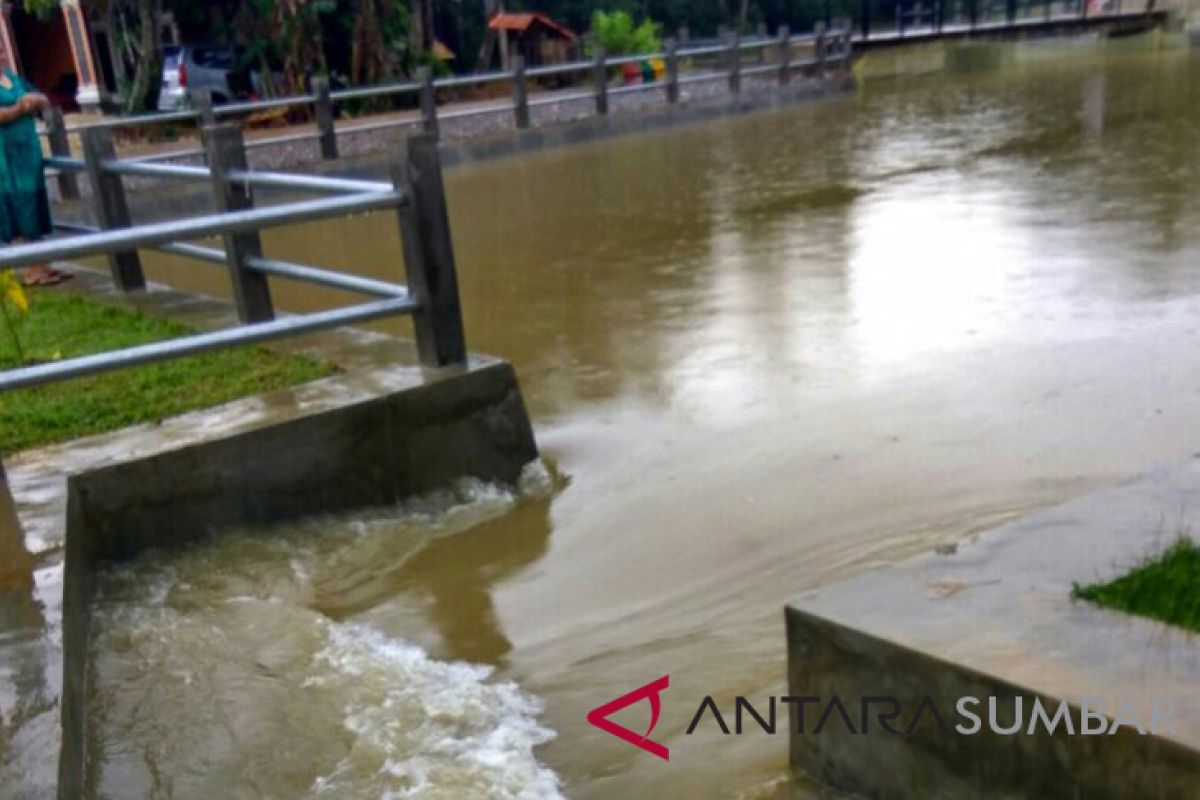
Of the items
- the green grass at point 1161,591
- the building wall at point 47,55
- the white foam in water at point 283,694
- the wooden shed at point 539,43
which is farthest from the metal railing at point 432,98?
the building wall at point 47,55

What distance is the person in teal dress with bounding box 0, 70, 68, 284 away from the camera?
6.66 meters

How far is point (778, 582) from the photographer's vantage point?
144 inches

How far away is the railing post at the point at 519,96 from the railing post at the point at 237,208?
442 inches

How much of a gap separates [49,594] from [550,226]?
24.2 ft

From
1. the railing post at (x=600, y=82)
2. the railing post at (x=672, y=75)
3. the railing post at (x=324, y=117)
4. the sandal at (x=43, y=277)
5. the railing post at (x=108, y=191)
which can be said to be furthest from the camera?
the railing post at (x=672, y=75)

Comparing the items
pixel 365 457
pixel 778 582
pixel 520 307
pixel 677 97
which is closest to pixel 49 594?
pixel 365 457

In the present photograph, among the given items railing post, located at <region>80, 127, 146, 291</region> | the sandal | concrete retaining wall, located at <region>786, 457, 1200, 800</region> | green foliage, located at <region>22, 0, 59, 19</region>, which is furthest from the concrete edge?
green foliage, located at <region>22, 0, 59, 19</region>

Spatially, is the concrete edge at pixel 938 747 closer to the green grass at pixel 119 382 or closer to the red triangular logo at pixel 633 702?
the red triangular logo at pixel 633 702

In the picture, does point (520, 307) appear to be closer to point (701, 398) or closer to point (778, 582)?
point (701, 398)

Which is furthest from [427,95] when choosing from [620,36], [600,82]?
[620,36]

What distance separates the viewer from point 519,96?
53.2 feet

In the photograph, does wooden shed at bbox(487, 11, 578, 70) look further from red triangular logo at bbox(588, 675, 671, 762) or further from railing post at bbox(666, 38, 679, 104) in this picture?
red triangular logo at bbox(588, 675, 671, 762)

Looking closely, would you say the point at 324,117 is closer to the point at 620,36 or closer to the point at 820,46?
the point at 820,46

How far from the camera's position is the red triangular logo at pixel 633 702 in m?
2.90
